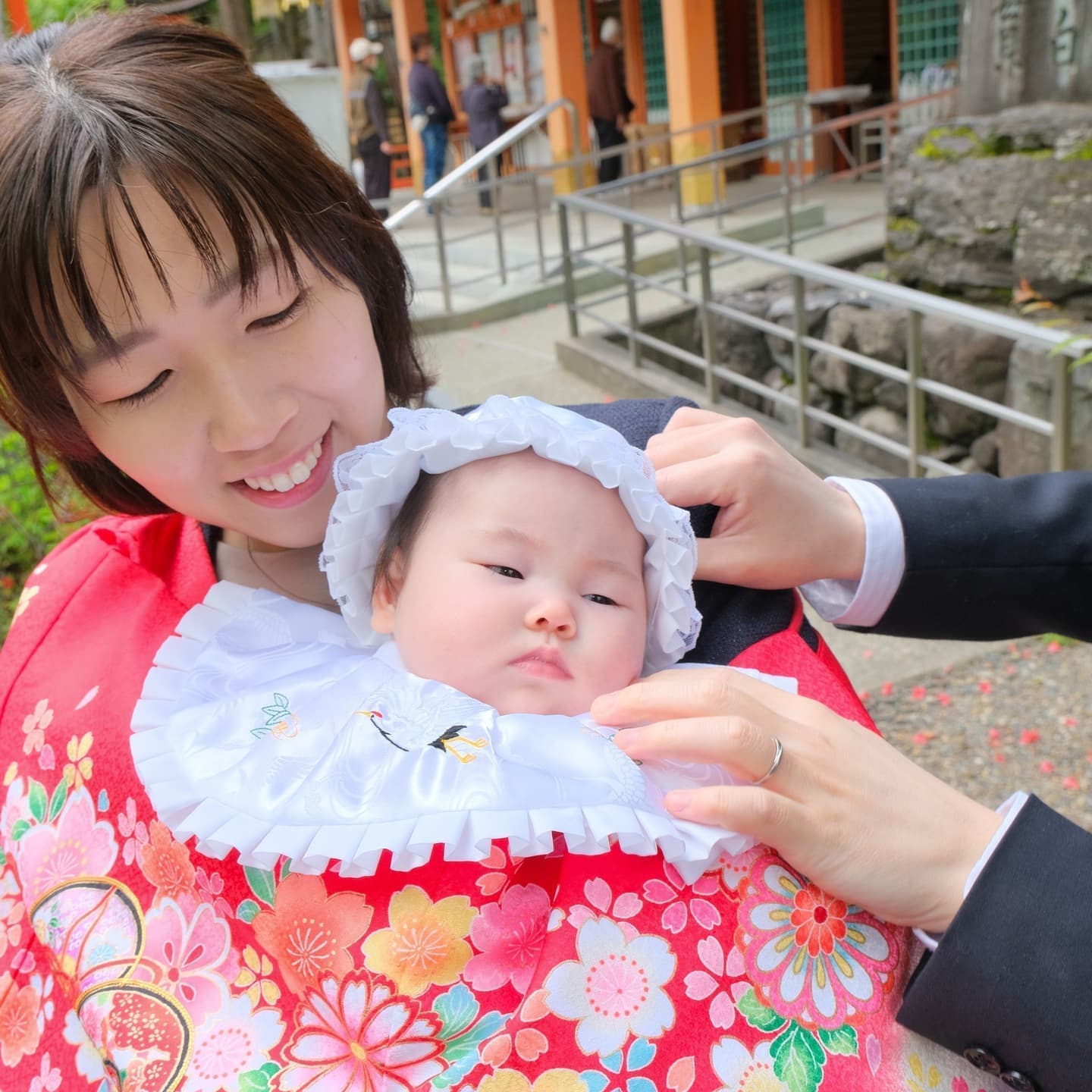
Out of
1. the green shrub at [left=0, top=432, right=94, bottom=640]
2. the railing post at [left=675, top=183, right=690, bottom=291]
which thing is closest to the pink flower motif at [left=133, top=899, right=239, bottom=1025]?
the green shrub at [left=0, top=432, right=94, bottom=640]

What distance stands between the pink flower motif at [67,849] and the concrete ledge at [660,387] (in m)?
4.22

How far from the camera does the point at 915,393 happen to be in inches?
188

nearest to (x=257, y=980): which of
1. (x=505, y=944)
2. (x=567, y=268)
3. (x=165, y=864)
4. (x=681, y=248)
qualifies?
(x=165, y=864)

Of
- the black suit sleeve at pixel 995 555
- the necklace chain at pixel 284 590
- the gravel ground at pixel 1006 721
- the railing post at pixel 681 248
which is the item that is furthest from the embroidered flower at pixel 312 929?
the railing post at pixel 681 248

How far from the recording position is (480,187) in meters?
8.98

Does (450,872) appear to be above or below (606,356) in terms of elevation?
above

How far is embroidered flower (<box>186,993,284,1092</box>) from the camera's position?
122 cm

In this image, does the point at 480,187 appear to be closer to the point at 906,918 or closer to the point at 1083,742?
the point at 1083,742

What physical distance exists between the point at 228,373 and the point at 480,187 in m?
8.13

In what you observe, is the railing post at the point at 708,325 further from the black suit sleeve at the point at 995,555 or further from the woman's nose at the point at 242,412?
the woman's nose at the point at 242,412

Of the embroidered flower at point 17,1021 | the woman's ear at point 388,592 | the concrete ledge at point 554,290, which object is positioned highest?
the woman's ear at point 388,592

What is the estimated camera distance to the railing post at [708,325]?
20.5 ft

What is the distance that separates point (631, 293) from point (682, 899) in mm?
6293

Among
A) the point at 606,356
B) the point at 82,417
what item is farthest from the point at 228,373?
the point at 606,356
